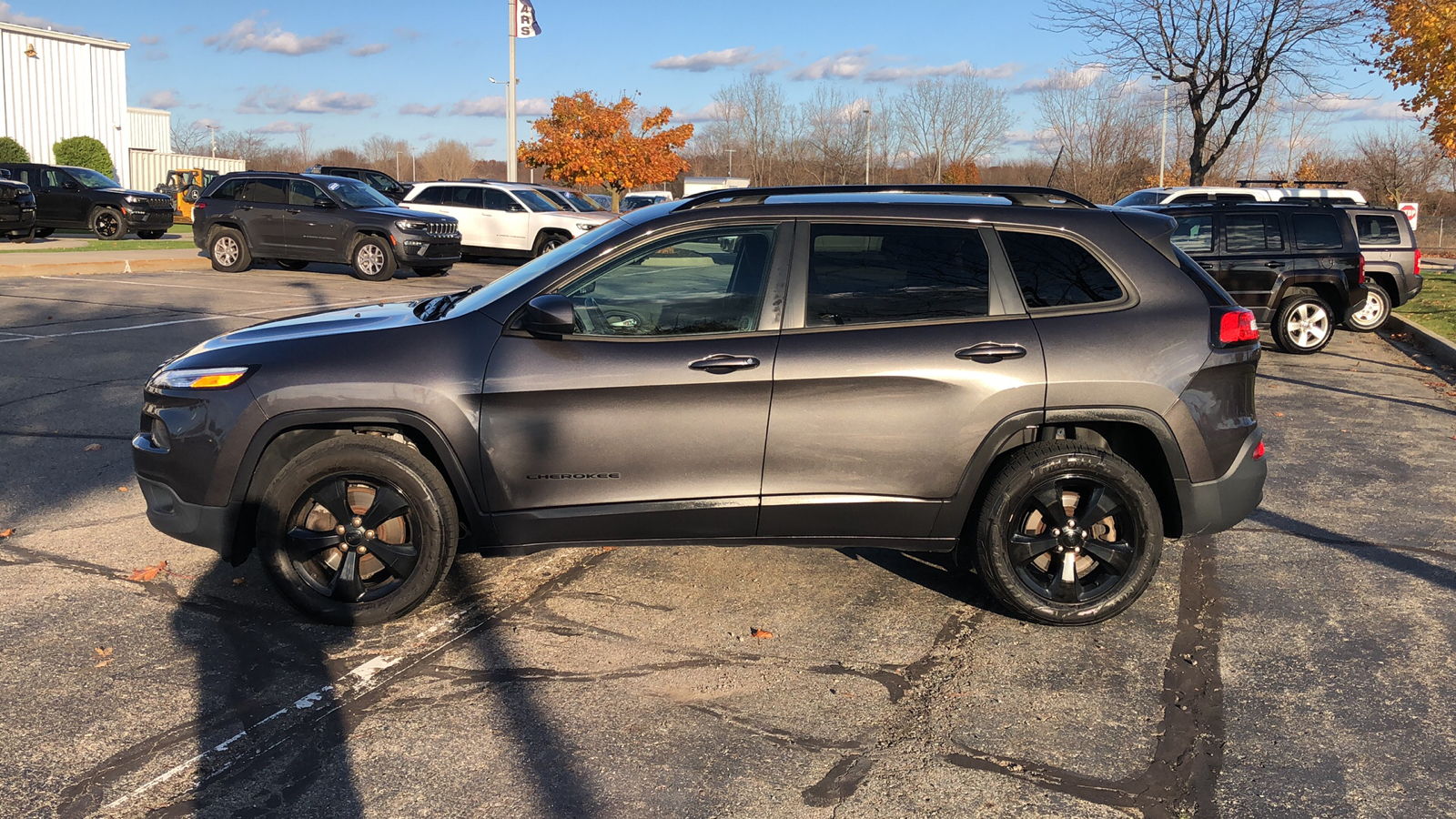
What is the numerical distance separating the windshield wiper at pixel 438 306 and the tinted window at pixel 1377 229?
1359 cm

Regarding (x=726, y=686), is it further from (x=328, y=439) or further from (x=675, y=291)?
(x=328, y=439)

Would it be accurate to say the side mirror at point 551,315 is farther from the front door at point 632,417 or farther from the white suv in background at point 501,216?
the white suv in background at point 501,216

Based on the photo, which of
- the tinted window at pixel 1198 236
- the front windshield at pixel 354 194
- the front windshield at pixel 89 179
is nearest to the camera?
the tinted window at pixel 1198 236

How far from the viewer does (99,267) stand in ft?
63.1

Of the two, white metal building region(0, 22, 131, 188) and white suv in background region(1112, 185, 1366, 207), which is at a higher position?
white metal building region(0, 22, 131, 188)

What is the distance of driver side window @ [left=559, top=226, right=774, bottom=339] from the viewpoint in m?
4.52

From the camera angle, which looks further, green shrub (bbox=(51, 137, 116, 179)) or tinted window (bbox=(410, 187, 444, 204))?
green shrub (bbox=(51, 137, 116, 179))

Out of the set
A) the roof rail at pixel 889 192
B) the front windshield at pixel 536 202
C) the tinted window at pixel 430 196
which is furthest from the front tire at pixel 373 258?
the roof rail at pixel 889 192

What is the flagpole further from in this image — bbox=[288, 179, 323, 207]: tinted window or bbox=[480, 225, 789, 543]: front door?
bbox=[480, 225, 789, 543]: front door

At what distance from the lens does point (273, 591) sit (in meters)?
4.90

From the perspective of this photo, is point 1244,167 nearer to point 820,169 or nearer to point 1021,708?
point 820,169

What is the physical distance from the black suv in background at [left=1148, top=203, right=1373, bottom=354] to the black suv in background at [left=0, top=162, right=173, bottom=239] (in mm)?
23375

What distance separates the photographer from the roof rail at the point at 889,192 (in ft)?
15.7

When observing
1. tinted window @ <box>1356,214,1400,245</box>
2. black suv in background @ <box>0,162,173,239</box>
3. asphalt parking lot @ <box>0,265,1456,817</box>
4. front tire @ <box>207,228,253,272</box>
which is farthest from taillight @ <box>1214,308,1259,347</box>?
black suv in background @ <box>0,162,173,239</box>
